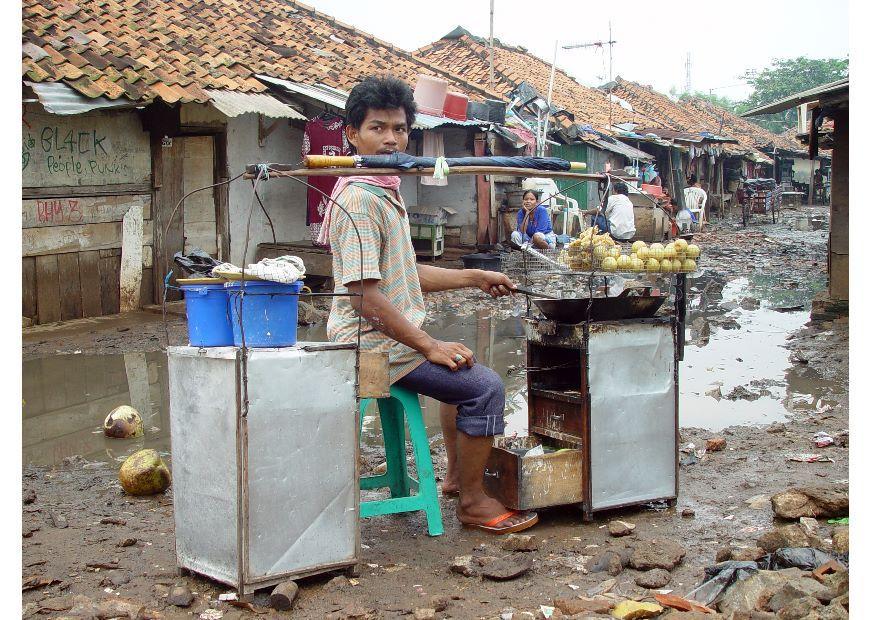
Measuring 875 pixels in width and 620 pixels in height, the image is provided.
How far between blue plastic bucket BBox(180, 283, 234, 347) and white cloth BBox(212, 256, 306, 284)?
7 centimetres

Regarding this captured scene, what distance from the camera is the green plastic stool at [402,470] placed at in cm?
381

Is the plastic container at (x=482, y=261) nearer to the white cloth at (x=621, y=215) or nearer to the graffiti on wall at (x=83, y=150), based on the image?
A: the white cloth at (x=621, y=215)

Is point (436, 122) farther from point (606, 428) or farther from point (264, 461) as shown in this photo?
point (264, 461)

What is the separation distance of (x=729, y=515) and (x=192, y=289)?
2.74 meters

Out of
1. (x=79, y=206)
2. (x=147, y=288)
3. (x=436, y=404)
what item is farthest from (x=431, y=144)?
(x=436, y=404)

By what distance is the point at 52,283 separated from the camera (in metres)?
10.3

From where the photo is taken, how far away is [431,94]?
14812 mm

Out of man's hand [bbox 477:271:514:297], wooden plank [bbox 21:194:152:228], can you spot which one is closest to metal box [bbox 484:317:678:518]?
man's hand [bbox 477:271:514:297]

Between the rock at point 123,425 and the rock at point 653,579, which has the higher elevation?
the rock at point 123,425

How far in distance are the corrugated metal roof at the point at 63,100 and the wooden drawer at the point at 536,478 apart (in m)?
6.95

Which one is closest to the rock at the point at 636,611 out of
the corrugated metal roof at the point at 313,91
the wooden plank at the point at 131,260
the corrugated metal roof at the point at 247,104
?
the corrugated metal roof at the point at 247,104

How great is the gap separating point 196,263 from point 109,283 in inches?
321

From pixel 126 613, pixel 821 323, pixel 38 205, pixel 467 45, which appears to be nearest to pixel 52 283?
pixel 38 205

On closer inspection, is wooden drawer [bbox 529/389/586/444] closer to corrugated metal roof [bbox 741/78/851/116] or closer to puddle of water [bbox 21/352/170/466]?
puddle of water [bbox 21/352/170/466]
